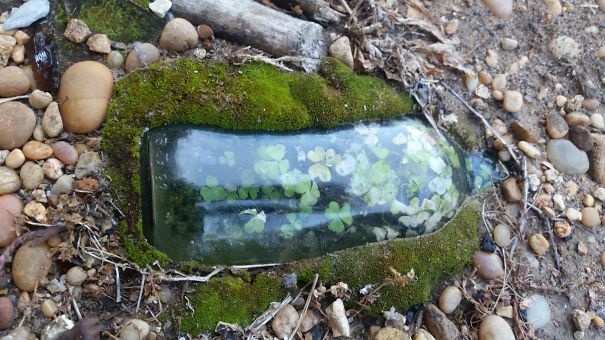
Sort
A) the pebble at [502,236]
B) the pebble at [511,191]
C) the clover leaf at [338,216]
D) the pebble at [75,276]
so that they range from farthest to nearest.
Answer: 1. the pebble at [511,191]
2. the pebble at [502,236]
3. the clover leaf at [338,216]
4. the pebble at [75,276]

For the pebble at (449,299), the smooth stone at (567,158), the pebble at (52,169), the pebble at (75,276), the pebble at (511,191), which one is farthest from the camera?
the smooth stone at (567,158)

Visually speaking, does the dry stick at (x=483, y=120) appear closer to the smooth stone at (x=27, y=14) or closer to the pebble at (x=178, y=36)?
the pebble at (x=178, y=36)

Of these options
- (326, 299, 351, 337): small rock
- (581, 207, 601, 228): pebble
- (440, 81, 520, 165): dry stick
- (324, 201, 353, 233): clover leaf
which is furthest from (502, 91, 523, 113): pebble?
(326, 299, 351, 337): small rock

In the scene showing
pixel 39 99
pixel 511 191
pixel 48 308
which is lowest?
pixel 48 308

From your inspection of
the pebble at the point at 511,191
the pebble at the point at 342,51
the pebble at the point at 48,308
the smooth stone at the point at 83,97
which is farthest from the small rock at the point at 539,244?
the pebble at the point at 48,308

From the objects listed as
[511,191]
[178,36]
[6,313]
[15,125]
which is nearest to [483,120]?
[511,191]

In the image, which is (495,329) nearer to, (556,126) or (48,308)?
(556,126)
